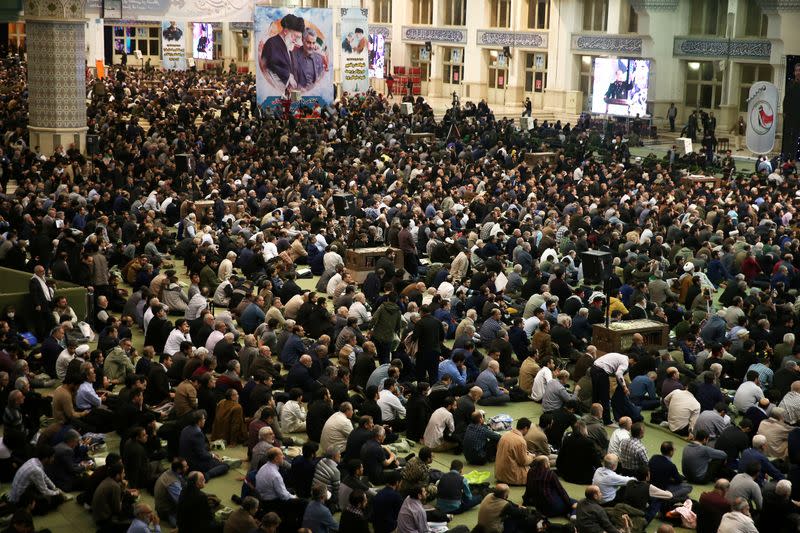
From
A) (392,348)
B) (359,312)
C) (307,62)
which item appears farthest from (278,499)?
(307,62)

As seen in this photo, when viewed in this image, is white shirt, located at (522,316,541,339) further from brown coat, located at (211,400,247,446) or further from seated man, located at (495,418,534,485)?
brown coat, located at (211,400,247,446)

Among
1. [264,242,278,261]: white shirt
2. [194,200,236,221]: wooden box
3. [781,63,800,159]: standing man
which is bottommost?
[264,242,278,261]: white shirt

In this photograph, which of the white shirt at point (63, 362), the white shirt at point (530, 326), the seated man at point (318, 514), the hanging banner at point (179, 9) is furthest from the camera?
the hanging banner at point (179, 9)

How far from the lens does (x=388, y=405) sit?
13.8 m

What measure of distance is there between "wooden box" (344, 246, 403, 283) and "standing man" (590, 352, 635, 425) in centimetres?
774

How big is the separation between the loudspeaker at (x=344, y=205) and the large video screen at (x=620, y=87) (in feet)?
62.3

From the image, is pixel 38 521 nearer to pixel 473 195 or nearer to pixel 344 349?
pixel 344 349

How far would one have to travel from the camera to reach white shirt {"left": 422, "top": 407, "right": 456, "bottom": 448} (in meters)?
13.3

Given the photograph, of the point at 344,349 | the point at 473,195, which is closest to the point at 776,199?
the point at 473,195

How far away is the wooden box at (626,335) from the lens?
640 inches

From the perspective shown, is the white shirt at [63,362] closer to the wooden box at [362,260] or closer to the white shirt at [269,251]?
the white shirt at [269,251]

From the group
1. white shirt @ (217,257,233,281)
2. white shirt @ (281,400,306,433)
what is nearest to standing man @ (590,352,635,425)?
white shirt @ (281,400,306,433)

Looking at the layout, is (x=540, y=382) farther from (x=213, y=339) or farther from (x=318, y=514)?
(x=318, y=514)

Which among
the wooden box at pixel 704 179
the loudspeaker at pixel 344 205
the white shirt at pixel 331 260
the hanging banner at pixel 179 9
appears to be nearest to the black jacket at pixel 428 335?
the white shirt at pixel 331 260
